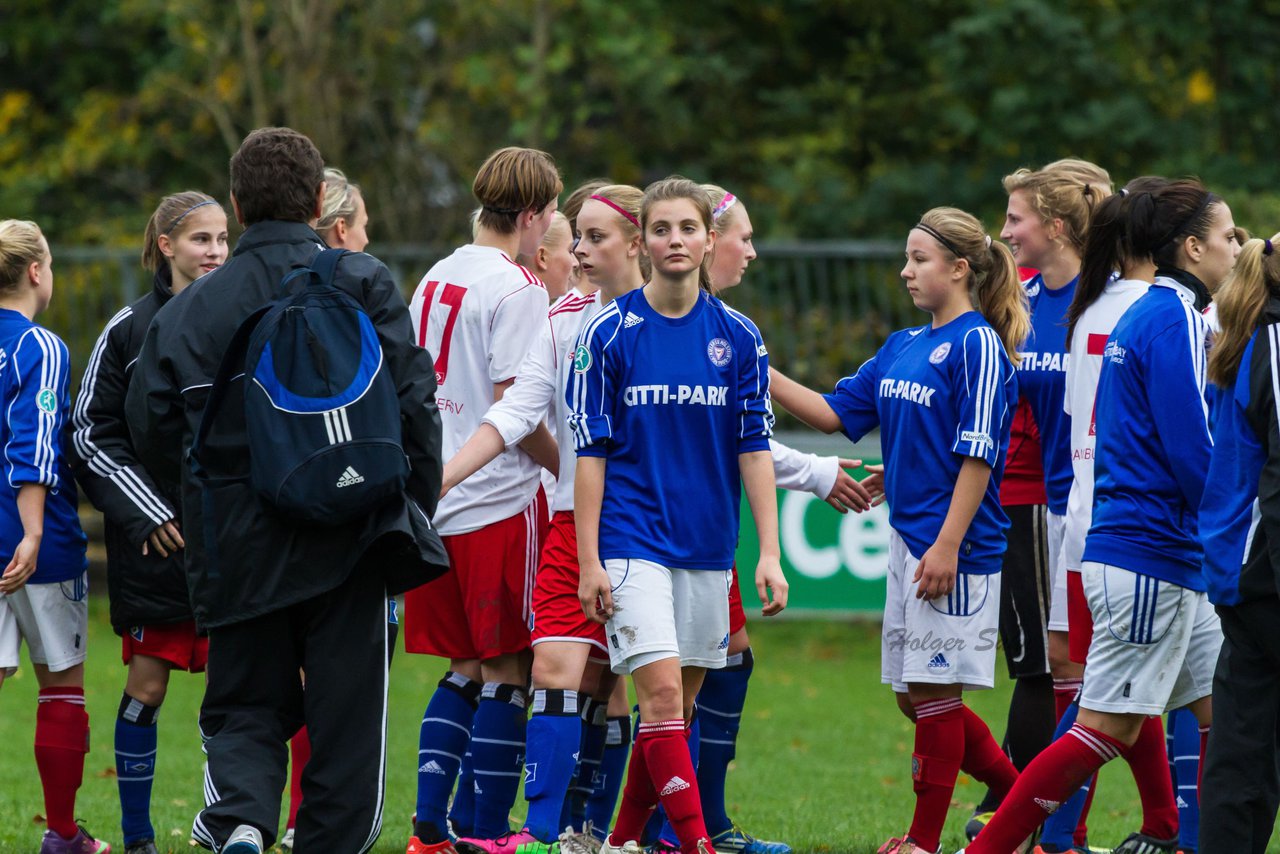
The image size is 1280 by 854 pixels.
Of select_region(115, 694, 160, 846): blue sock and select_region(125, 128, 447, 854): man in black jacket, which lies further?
select_region(115, 694, 160, 846): blue sock

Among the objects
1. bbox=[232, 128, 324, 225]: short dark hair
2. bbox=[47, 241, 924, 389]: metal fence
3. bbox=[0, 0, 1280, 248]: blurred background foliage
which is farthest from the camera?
bbox=[0, 0, 1280, 248]: blurred background foliage

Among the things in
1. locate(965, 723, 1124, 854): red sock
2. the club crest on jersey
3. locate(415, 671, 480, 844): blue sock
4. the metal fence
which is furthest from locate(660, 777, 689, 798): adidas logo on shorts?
the metal fence

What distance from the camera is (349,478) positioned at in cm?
442

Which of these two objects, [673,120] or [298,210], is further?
[673,120]

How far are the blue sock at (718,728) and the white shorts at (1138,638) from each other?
4.68ft

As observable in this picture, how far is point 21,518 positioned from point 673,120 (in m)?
12.4

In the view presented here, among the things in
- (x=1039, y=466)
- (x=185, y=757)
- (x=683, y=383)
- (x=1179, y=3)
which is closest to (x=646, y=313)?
(x=683, y=383)

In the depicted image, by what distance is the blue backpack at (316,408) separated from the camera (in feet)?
14.5

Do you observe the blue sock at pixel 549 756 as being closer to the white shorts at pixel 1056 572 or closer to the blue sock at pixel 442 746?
the blue sock at pixel 442 746

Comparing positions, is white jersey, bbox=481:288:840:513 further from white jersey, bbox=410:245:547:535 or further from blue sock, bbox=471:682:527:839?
blue sock, bbox=471:682:527:839

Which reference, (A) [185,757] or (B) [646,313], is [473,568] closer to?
(B) [646,313]

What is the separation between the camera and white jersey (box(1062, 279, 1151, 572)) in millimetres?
5809

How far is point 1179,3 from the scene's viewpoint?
15.6 m

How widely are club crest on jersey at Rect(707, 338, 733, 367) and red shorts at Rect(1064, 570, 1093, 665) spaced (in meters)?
1.55
